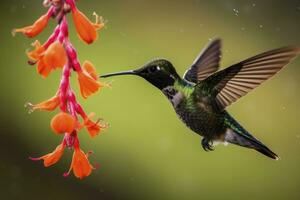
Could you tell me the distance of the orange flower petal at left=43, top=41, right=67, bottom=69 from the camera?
56.3 inches

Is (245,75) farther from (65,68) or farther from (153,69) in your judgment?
(65,68)

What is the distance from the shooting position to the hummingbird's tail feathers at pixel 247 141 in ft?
7.53

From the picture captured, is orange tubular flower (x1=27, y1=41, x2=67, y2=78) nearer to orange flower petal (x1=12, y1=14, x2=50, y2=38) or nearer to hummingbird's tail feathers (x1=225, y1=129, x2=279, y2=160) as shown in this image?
orange flower petal (x1=12, y1=14, x2=50, y2=38)

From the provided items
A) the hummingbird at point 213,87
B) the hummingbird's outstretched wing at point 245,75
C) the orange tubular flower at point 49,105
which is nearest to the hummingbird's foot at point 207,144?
the hummingbird at point 213,87

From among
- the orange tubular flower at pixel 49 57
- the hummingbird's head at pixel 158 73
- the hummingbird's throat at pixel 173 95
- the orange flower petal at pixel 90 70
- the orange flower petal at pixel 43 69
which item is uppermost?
the orange tubular flower at pixel 49 57

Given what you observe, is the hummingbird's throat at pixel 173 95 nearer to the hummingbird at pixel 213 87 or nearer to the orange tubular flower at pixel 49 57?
the hummingbird at pixel 213 87

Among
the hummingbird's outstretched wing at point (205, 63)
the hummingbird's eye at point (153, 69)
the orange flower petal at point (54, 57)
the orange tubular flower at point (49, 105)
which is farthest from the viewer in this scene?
the hummingbird's outstretched wing at point (205, 63)

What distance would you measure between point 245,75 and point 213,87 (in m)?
0.18

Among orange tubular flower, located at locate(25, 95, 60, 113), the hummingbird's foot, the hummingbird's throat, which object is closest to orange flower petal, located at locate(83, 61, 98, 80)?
orange tubular flower, located at locate(25, 95, 60, 113)

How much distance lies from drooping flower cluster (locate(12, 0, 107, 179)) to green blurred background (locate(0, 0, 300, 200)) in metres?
3.49

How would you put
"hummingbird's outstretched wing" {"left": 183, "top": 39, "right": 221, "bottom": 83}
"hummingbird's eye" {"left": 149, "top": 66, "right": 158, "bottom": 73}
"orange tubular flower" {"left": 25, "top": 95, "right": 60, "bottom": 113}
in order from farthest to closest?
"hummingbird's outstretched wing" {"left": 183, "top": 39, "right": 221, "bottom": 83}, "hummingbird's eye" {"left": 149, "top": 66, "right": 158, "bottom": 73}, "orange tubular flower" {"left": 25, "top": 95, "right": 60, "bottom": 113}

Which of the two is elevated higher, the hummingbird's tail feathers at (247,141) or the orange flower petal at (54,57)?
the orange flower petal at (54,57)

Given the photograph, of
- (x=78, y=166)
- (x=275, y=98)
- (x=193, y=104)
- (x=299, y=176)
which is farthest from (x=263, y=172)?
(x=78, y=166)

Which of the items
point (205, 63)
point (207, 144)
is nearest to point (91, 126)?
point (207, 144)
